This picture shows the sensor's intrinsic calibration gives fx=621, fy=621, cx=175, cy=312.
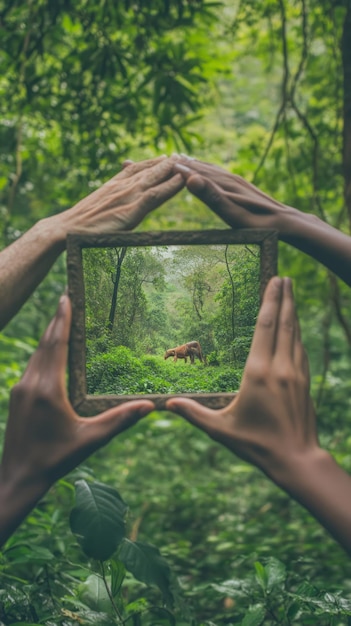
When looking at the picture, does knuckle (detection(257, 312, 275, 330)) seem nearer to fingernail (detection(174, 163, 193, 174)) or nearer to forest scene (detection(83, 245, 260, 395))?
forest scene (detection(83, 245, 260, 395))

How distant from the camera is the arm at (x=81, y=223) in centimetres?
152

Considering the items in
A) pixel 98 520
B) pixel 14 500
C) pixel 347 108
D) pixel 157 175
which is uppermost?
pixel 347 108

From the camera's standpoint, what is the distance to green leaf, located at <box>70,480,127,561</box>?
4.87 ft

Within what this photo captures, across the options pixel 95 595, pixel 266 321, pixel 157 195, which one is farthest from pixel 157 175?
pixel 95 595

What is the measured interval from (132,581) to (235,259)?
111cm

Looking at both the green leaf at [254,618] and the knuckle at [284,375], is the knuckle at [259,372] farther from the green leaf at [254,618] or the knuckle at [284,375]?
the green leaf at [254,618]

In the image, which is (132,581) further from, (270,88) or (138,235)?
(270,88)

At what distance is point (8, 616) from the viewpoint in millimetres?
1598

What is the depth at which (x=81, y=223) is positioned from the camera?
152cm

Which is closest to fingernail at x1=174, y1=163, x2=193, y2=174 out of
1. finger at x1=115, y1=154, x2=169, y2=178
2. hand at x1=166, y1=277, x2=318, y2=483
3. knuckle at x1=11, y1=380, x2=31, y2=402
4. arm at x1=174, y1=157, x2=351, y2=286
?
arm at x1=174, y1=157, x2=351, y2=286

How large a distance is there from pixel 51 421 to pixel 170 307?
0.43 meters

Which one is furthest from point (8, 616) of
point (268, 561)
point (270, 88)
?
point (270, 88)

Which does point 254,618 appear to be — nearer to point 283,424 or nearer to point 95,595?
point 95,595

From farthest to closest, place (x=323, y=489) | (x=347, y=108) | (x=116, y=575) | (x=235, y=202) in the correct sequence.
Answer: (x=347, y=108) < (x=116, y=575) < (x=235, y=202) < (x=323, y=489)
